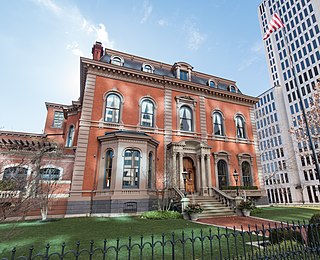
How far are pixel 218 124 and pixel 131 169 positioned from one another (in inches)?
437

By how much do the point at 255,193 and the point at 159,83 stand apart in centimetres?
1412

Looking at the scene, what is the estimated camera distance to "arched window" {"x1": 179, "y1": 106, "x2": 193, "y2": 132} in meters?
18.9

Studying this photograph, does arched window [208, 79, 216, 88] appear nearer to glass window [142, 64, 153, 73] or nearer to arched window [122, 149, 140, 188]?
glass window [142, 64, 153, 73]

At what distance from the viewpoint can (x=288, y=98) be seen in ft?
160

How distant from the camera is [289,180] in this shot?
47.2 metres

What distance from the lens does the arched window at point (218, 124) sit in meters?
20.2

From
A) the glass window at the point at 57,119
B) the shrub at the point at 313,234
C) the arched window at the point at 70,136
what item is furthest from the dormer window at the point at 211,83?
the glass window at the point at 57,119

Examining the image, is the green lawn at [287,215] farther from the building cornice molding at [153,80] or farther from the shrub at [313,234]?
the building cornice molding at [153,80]

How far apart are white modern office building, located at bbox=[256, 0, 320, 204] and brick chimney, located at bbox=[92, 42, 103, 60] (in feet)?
125

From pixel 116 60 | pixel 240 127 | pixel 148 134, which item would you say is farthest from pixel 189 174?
pixel 116 60

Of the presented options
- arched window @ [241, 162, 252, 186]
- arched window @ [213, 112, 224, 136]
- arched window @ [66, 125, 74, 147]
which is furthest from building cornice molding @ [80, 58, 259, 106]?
arched window @ [241, 162, 252, 186]

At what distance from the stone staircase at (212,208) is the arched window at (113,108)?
893 centimetres

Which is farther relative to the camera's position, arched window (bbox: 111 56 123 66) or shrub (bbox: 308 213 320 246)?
arched window (bbox: 111 56 123 66)

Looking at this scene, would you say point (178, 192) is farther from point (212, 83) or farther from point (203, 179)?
point (212, 83)
